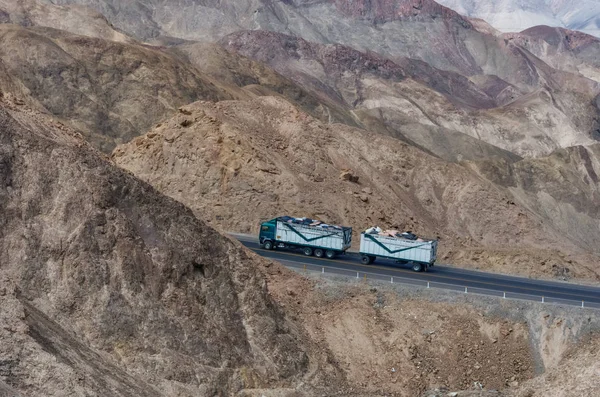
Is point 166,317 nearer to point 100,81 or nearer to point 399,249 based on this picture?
point 399,249

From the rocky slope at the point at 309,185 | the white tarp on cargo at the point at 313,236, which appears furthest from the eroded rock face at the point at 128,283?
the rocky slope at the point at 309,185

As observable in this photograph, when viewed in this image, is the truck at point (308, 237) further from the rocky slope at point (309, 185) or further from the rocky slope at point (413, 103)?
the rocky slope at point (413, 103)

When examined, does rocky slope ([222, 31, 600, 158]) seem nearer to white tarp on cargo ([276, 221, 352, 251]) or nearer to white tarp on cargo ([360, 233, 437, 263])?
white tarp on cargo ([276, 221, 352, 251])

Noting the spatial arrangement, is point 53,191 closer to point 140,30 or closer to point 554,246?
point 554,246

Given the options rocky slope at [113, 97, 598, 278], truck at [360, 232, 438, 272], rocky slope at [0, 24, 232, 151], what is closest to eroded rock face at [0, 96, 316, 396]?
truck at [360, 232, 438, 272]

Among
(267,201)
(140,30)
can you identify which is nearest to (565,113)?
(140,30)

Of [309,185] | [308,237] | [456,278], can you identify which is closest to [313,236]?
[308,237]
